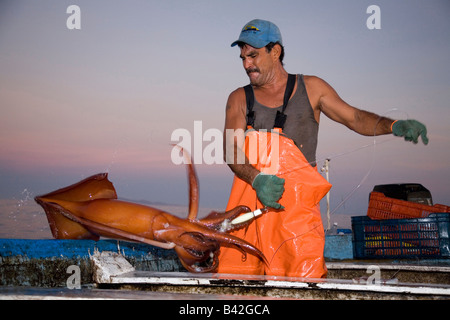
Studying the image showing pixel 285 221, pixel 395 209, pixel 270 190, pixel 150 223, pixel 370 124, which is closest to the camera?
pixel 150 223

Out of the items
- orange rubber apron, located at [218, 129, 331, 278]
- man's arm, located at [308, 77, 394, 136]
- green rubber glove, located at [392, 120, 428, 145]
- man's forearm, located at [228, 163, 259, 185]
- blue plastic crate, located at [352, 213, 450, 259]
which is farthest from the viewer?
blue plastic crate, located at [352, 213, 450, 259]

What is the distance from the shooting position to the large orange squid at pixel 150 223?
3.17 metres

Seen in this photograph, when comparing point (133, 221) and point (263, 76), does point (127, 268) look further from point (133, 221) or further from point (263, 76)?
point (263, 76)

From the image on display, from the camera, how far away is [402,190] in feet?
29.2

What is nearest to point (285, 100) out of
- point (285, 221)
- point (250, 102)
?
point (250, 102)

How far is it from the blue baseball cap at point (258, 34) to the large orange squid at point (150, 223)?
52.7 inches

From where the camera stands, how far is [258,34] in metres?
3.94

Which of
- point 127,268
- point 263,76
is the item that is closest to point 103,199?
point 127,268

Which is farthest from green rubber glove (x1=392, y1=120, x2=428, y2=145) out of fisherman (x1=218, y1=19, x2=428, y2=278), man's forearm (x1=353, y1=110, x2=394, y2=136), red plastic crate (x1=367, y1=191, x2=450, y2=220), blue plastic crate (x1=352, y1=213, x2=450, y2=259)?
red plastic crate (x1=367, y1=191, x2=450, y2=220)

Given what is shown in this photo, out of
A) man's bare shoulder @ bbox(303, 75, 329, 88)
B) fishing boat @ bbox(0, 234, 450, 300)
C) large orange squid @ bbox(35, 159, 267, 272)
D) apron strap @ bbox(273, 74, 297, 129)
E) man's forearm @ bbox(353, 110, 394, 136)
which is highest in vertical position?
man's bare shoulder @ bbox(303, 75, 329, 88)

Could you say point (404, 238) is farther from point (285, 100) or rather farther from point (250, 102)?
point (250, 102)

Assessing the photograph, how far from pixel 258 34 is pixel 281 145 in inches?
42.5

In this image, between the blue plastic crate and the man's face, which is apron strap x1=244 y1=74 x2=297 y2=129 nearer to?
the man's face

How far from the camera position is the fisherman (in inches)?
136
